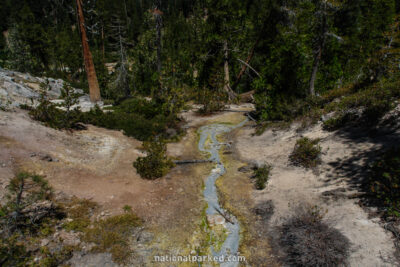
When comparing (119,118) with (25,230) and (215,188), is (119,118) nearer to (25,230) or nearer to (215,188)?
(215,188)

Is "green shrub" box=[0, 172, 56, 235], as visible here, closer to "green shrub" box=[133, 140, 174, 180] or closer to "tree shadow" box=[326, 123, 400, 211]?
"green shrub" box=[133, 140, 174, 180]

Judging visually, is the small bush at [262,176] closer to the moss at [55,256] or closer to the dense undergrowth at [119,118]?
the dense undergrowth at [119,118]

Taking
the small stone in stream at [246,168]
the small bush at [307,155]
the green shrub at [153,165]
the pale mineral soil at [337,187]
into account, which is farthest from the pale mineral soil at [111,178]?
the small bush at [307,155]

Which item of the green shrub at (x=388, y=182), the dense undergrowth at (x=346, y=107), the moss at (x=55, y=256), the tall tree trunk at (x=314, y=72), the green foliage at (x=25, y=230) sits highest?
the tall tree trunk at (x=314, y=72)

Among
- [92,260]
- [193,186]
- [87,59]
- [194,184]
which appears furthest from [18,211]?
[87,59]

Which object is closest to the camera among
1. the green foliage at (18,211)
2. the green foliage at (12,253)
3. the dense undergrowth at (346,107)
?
the green foliage at (12,253)

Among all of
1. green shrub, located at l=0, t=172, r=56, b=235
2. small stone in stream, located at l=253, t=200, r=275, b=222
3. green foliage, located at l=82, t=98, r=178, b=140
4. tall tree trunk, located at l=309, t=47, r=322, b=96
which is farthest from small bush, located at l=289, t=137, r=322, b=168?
green shrub, located at l=0, t=172, r=56, b=235

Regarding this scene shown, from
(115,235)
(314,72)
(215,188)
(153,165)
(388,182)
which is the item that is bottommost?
(215,188)
